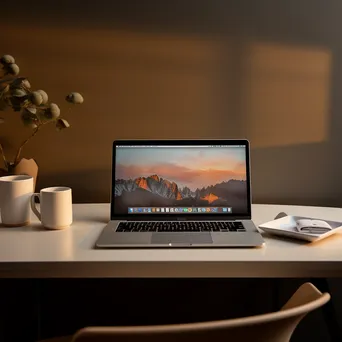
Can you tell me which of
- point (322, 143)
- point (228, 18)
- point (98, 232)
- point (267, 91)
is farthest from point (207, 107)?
point (98, 232)

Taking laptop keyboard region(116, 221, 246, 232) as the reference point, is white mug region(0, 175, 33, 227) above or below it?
above

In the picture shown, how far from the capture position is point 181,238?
1.24 metres

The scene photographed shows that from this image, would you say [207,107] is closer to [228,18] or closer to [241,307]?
[228,18]

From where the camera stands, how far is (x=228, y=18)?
5.72ft

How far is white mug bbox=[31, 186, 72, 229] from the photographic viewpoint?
4.36 feet

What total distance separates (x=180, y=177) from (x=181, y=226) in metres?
0.20

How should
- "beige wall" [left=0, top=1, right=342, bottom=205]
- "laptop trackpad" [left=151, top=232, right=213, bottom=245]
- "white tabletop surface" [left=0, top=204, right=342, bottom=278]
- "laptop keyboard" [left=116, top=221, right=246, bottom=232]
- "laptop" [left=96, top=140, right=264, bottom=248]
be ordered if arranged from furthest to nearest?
"beige wall" [left=0, top=1, right=342, bottom=205]
"laptop" [left=96, top=140, right=264, bottom=248]
"laptop keyboard" [left=116, top=221, right=246, bottom=232]
"laptop trackpad" [left=151, top=232, right=213, bottom=245]
"white tabletop surface" [left=0, top=204, right=342, bottom=278]

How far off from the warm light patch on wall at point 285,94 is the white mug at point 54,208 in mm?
829

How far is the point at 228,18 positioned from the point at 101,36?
0.52 metres

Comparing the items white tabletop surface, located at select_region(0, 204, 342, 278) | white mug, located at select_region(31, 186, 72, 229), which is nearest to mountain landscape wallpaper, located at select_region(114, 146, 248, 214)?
white mug, located at select_region(31, 186, 72, 229)

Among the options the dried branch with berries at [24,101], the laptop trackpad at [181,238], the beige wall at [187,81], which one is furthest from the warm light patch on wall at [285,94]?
the dried branch with berries at [24,101]

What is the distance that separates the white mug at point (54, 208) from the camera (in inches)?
52.4

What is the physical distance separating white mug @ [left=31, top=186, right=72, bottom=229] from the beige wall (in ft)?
1.57

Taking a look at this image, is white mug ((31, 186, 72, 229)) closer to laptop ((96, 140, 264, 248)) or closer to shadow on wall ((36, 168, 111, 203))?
laptop ((96, 140, 264, 248))
